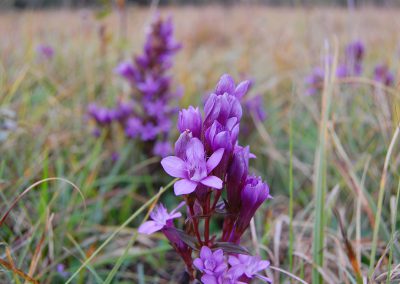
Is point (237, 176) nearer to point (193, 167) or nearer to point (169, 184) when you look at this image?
point (193, 167)

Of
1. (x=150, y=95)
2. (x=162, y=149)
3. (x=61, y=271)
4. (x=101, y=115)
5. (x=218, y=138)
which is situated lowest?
(x=61, y=271)

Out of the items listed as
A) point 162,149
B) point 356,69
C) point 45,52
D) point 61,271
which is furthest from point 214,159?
point 45,52

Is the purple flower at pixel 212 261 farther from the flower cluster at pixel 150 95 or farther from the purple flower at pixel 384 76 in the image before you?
the purple flower at pixel 384 76

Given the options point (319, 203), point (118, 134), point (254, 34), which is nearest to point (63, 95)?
point (118, 134)

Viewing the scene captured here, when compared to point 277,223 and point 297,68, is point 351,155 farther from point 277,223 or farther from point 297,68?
point 297,68

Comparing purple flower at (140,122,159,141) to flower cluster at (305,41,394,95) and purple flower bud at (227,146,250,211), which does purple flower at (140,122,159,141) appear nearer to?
flower cluster at (305,41,394,95)

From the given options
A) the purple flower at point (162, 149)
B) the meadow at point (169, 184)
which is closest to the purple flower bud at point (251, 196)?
the meadow at point (169, 184)

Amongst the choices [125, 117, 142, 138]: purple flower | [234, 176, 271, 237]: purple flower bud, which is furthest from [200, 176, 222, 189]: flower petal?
[125, 117, 142, 138]: purple flower
